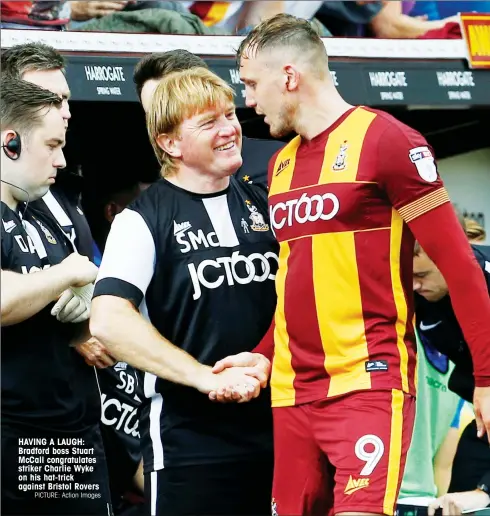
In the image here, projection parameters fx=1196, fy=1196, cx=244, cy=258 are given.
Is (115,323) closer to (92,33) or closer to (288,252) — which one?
(288,252)

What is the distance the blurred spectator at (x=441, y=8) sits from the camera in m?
7.14

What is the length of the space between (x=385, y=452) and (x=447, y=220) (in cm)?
76

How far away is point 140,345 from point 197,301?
279mm

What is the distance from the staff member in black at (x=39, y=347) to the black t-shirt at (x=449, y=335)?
5.06 ft

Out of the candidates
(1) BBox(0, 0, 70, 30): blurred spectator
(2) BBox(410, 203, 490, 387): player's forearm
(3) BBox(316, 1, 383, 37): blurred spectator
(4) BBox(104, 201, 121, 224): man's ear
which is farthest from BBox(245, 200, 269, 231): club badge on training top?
(3) BBox(316, 1, 383, 37): blurred spectator

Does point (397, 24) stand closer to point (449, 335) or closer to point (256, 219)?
point (449, 335)

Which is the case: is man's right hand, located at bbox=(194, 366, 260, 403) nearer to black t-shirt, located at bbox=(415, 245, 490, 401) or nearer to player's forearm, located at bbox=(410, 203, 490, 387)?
player's forearm, located at bbox=(410, 203, 490, 387)

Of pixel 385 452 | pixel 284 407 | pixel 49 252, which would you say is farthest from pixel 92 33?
pixel 385 452

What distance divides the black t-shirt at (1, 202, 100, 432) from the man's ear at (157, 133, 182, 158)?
623 millimetres

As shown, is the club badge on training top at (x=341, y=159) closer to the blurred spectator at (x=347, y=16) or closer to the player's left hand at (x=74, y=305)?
the player's left hand at (x=74, y=305)

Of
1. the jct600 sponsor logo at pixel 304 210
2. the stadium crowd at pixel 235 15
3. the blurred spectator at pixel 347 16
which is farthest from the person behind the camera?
the blurred spectator at pixel 347 16

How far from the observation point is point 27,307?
13.9ft

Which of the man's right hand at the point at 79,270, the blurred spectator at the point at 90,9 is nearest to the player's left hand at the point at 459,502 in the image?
the man's right hand at the point at 79,270

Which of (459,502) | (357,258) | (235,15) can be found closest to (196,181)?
(357,258)
